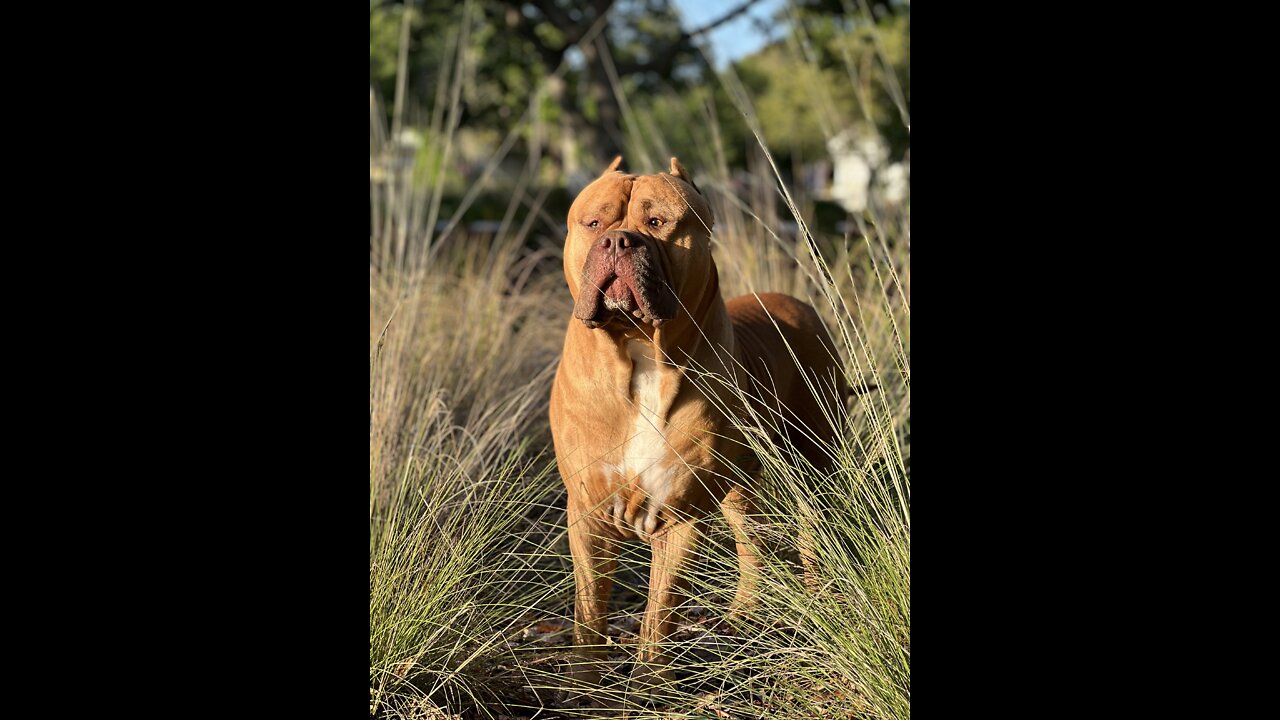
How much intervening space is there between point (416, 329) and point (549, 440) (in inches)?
30.2

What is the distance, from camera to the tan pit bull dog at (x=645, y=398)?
2.27 metres

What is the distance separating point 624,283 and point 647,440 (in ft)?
1.55

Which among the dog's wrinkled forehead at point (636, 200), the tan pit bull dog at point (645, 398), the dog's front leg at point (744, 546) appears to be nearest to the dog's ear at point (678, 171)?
the tan pit bull dog at point (645, 398)

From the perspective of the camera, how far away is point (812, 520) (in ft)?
8.21

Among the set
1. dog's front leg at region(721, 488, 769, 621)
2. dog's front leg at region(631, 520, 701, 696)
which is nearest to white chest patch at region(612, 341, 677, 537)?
dog's front leg at region(631, 520, 701, 696)

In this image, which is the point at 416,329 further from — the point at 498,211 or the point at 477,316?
the point at 498,211

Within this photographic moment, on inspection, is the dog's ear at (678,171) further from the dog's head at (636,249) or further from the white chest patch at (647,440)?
the white chest patch at (647,440)

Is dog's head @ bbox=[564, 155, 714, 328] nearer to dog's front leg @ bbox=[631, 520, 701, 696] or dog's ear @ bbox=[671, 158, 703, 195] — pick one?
dog's ear @ bbox=[671, 158, 703, 195]

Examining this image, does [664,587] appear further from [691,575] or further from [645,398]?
[645,398]

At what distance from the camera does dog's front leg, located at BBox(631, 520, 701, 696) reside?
259 centimetres

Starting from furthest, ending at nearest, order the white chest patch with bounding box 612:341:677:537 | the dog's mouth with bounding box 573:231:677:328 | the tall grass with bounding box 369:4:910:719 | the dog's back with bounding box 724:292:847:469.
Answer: the dog's back with bounding box 724:292:847:469 → the white chest patch with bounding box 612:341:677:537 → the tall grass with bounding box 369:4:910:719 → the dog's mouth with bounding box 573:231:677:328

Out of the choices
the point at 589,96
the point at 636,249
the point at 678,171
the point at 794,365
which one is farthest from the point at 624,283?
the point at 589,96

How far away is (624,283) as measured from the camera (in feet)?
7.20
